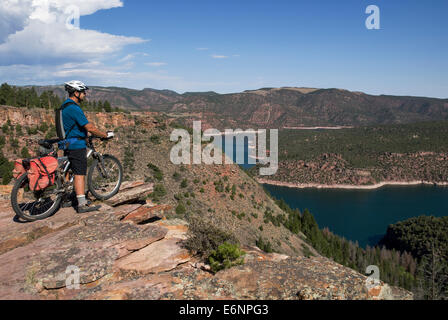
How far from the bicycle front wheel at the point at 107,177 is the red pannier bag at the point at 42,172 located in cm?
166

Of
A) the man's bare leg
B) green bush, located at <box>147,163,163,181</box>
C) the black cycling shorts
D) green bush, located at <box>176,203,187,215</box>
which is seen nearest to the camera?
the black cycling shorts

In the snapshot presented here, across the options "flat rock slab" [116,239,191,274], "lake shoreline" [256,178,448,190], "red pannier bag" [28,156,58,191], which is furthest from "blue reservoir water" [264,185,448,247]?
"red pannier bag" [28,156,58,191]

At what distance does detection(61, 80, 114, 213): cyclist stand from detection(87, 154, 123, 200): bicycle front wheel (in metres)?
1.11

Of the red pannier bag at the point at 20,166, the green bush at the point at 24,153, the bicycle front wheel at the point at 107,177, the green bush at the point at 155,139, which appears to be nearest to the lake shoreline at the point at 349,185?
the green bush at the point at 155,139

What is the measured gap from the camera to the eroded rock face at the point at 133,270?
5.41 meters

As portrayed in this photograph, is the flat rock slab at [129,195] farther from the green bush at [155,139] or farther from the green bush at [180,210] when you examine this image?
the green bush at [155,139]

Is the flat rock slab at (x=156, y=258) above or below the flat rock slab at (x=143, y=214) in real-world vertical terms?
below

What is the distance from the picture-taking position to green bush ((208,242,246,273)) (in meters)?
6.41

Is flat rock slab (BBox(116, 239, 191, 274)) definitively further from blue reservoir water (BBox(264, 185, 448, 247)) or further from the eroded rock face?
blue reservoir water (BBox(264, 185, 448, 247))

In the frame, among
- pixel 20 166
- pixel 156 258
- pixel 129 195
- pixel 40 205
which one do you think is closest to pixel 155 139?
pixel 129 195

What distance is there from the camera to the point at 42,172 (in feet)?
23.5
